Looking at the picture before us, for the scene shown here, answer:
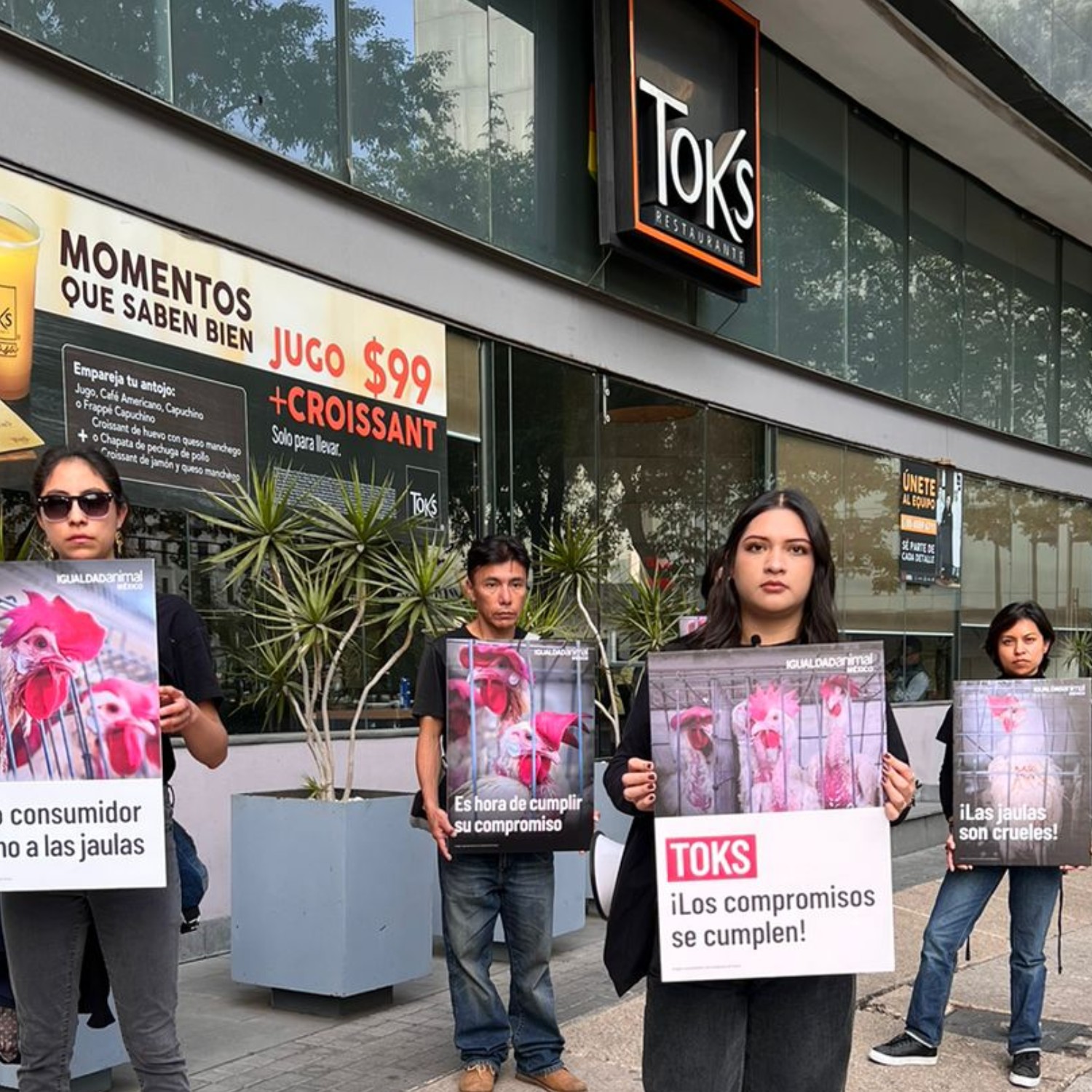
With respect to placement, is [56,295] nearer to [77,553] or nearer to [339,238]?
[339,238]

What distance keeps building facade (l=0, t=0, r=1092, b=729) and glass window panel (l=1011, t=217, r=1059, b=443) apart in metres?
0.06

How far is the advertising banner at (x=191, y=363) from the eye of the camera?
663 centimetres

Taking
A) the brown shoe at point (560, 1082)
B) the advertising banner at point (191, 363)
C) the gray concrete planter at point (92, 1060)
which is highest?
the advertising banner at point (191, 363)

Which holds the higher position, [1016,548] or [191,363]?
[191,363]

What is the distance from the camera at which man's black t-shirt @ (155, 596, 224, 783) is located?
10.8ft

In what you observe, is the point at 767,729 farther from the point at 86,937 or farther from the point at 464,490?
the point at 464,490

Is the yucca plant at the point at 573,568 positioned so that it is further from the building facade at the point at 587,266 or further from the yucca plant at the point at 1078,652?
the yucca plant at the point at 1078,652

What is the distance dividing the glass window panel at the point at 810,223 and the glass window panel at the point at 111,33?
713 centimetres

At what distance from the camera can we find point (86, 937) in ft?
10.7

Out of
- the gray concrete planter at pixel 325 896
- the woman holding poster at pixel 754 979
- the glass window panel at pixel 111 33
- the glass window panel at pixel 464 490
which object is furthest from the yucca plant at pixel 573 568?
the woman holding poster at pixel 754 979

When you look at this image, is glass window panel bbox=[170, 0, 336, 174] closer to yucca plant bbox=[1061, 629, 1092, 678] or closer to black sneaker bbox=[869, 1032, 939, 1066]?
black sneaker bbox=[869, 1032, 939, 1066]

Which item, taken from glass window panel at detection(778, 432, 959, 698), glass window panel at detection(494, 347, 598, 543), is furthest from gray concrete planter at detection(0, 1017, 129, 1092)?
glass window panel at detection(778, 432, 959, 698)

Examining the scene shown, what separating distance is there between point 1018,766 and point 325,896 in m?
2.79

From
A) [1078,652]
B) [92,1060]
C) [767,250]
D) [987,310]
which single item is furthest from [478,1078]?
[1078,652]
